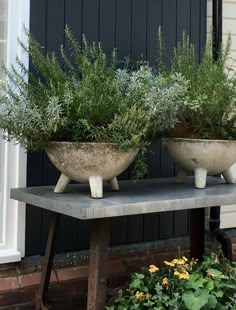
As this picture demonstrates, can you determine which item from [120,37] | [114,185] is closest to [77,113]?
[114,185]

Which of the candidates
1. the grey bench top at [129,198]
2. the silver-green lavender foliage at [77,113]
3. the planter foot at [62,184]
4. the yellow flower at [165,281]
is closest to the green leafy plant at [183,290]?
the yellow flower at [165,281]

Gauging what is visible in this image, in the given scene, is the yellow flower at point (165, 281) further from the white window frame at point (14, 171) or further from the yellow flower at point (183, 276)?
the white window frame at point (14, 171)

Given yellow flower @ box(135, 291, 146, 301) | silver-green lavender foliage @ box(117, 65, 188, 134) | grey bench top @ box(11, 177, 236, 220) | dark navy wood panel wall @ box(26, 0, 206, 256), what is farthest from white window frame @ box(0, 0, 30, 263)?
yellow flower @ box(135, 291, 146, 301)

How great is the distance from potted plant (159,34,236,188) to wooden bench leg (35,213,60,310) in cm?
74

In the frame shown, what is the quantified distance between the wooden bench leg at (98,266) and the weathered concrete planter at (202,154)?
2.13 feet

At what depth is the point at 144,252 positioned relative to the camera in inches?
133

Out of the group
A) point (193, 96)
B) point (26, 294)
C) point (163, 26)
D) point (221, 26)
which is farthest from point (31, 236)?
point (221, 26)

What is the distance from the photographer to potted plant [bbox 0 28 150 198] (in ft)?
7.63

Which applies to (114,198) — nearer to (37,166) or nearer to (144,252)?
(37,166)

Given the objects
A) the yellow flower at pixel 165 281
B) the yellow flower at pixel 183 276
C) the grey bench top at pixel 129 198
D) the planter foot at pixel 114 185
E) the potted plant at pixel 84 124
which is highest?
the potted plant at pixel 84 124

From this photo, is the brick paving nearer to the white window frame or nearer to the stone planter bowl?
the white window frame

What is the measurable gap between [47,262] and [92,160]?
0.69 meters

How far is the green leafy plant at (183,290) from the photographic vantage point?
236cm

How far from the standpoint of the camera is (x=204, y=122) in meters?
2.72
